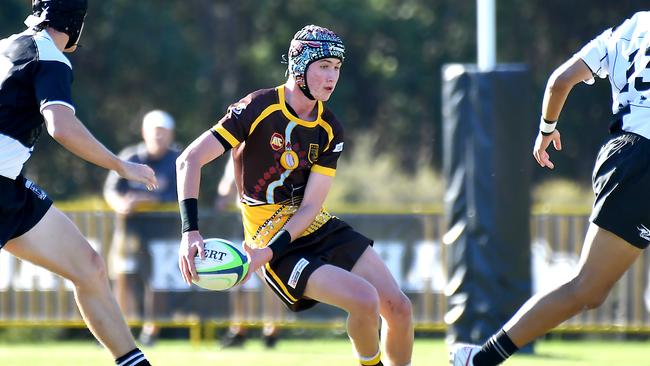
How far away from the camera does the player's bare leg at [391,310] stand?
6.04 meters

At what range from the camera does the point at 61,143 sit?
557 cm

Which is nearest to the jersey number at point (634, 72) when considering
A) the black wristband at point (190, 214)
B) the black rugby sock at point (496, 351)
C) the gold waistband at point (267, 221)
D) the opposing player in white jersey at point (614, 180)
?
the opposing player in white jersey at point (614, 180)

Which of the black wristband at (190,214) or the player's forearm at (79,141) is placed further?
the black wristband at (190,214)

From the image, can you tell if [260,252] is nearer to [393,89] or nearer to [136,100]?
[136,100]

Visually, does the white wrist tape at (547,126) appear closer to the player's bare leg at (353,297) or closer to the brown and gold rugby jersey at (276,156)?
the brown and gold rugby jersey at (276,156)

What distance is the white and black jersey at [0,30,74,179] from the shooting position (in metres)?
5.48

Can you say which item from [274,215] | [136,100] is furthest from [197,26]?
[274,215]

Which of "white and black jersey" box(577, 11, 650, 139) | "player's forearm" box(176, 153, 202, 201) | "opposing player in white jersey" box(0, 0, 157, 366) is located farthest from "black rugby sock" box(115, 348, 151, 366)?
"white and black jersey" box(577, 11, 650, 139)

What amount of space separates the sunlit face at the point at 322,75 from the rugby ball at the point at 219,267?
0.96 m

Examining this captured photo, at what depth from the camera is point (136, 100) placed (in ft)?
85.2

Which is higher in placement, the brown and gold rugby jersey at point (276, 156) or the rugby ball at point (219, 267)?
the brown and gold rugby jersey at point (276, 156)

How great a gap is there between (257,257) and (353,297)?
1.63 feet

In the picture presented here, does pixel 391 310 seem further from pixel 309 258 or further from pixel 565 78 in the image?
pixel 565 78

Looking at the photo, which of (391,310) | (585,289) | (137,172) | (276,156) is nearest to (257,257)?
(276,156)
